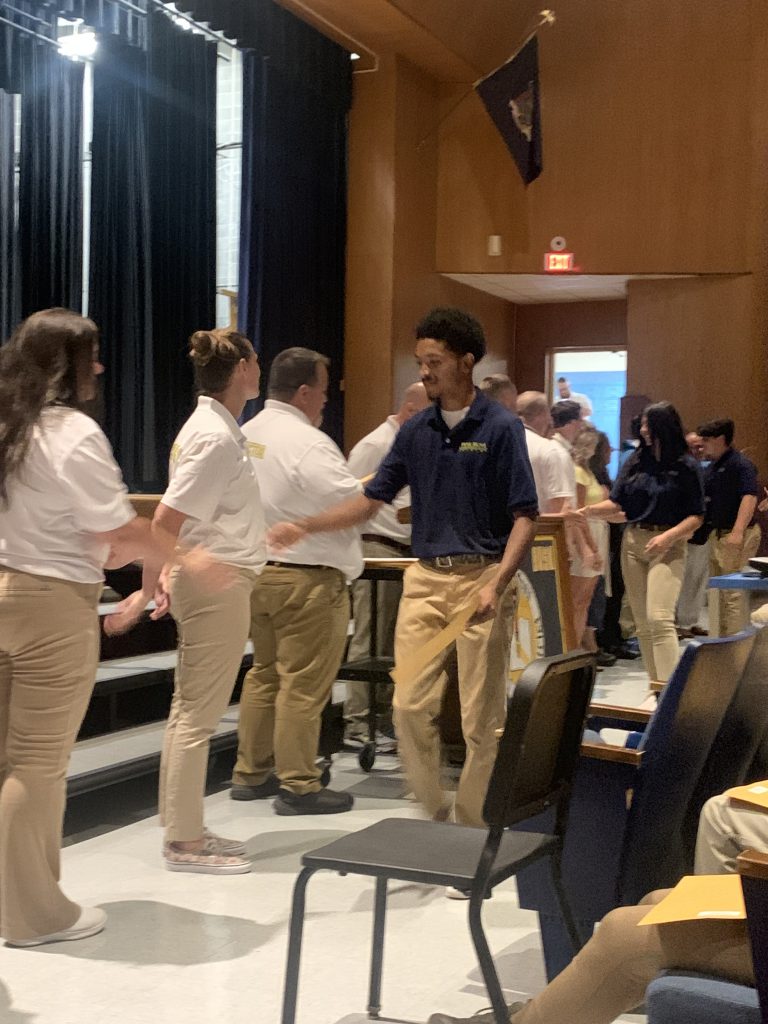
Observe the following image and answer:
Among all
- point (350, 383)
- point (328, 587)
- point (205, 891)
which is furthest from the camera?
point (350, 383)

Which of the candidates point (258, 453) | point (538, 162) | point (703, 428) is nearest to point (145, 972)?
point (258, 453)

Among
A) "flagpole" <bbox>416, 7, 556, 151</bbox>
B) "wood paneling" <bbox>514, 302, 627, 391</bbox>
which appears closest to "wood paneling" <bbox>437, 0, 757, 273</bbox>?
"flagpole" <bbox>416, 7, 556, 151</bbox>

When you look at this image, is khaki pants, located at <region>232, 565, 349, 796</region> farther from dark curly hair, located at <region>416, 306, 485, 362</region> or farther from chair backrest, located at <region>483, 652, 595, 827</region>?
chair backrest, located at <region>483, 652, 595, 827</region>

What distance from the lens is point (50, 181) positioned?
7426 mm

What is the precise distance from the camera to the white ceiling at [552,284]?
34.7 ft

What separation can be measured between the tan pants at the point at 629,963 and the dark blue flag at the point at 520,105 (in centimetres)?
866

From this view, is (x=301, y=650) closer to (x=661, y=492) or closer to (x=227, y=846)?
(x=227, y=846)

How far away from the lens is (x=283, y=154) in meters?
8.99

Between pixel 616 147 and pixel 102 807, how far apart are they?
7.74 metres

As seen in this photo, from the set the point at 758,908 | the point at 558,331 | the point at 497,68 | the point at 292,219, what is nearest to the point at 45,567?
the point at 758,908

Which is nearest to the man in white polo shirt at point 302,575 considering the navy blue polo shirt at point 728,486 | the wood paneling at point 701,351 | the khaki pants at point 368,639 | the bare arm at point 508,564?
the bare arm at point 508,564

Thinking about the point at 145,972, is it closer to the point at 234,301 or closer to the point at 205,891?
the point at 205,891

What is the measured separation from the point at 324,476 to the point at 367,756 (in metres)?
1.28

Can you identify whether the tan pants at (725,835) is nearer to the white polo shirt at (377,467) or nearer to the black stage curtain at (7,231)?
the white polo shirt at (377,467)
